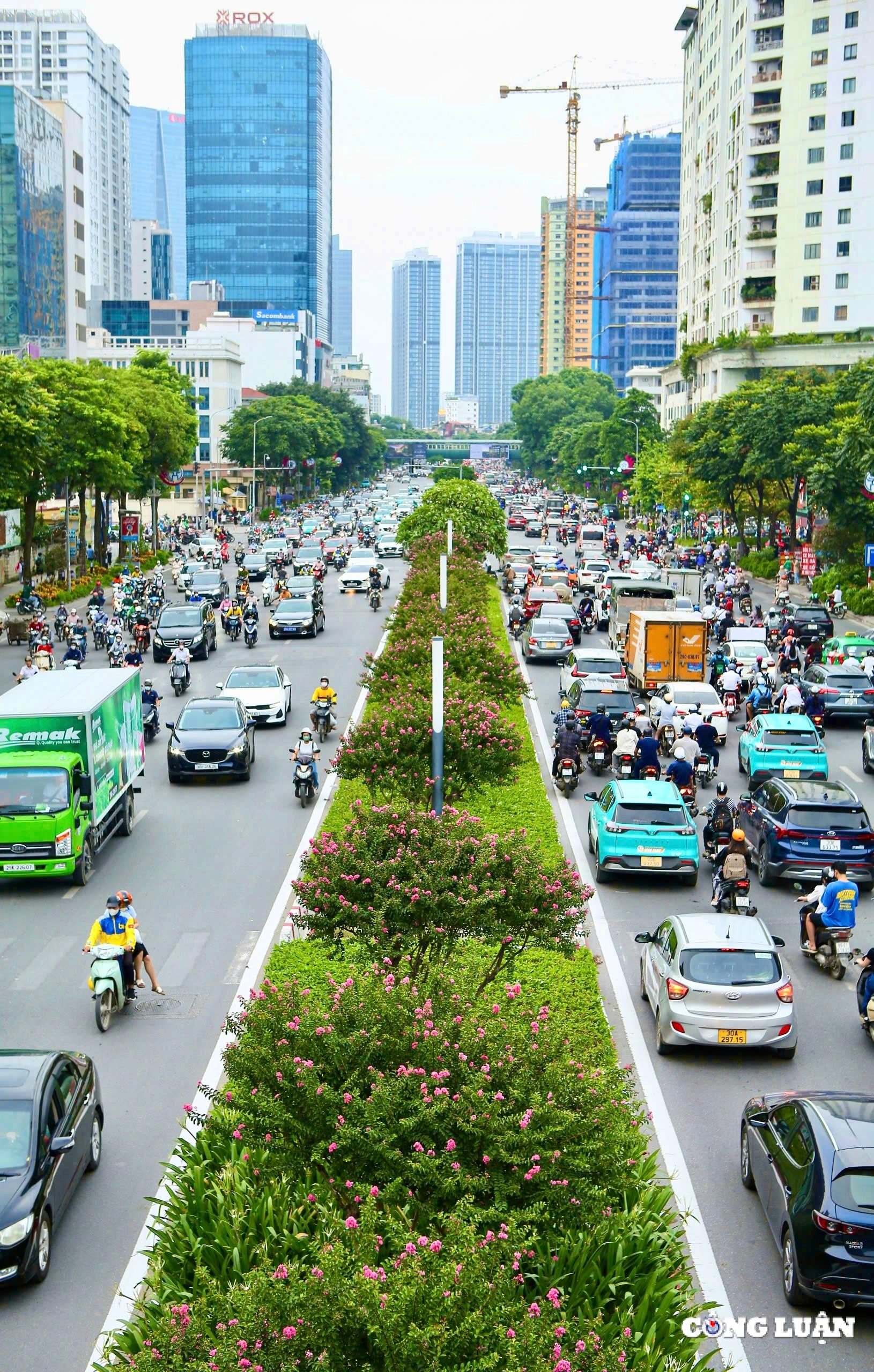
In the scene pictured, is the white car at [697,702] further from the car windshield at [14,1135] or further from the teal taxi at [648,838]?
the car windshield at [14,1135]

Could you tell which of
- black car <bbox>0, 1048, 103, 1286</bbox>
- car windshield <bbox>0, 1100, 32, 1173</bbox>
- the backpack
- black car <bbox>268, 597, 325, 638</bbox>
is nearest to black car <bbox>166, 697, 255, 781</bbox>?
the backpack

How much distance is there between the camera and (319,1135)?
921 centimetres

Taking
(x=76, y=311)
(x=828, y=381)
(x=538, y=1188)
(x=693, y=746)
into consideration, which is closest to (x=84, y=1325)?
(x=538, y=1188)

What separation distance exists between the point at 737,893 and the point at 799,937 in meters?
0.96

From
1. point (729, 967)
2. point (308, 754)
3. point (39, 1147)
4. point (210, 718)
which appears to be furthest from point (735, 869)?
point (210, 718)

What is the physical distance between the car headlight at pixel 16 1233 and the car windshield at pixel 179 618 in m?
37.7

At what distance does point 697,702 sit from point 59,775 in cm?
1615

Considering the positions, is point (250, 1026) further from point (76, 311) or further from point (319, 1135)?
point (76, 311)

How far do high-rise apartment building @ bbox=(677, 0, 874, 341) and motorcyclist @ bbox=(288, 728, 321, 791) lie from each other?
261 feet

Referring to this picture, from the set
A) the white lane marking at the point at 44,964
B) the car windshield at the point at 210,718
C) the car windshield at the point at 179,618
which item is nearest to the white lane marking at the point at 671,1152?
the white lane marking at the point at 44,964

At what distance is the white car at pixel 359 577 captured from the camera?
6825cm

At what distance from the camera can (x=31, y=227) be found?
116125mm

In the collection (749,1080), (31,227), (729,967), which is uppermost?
(31,227)

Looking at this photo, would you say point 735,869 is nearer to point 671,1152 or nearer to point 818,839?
point 818,839
